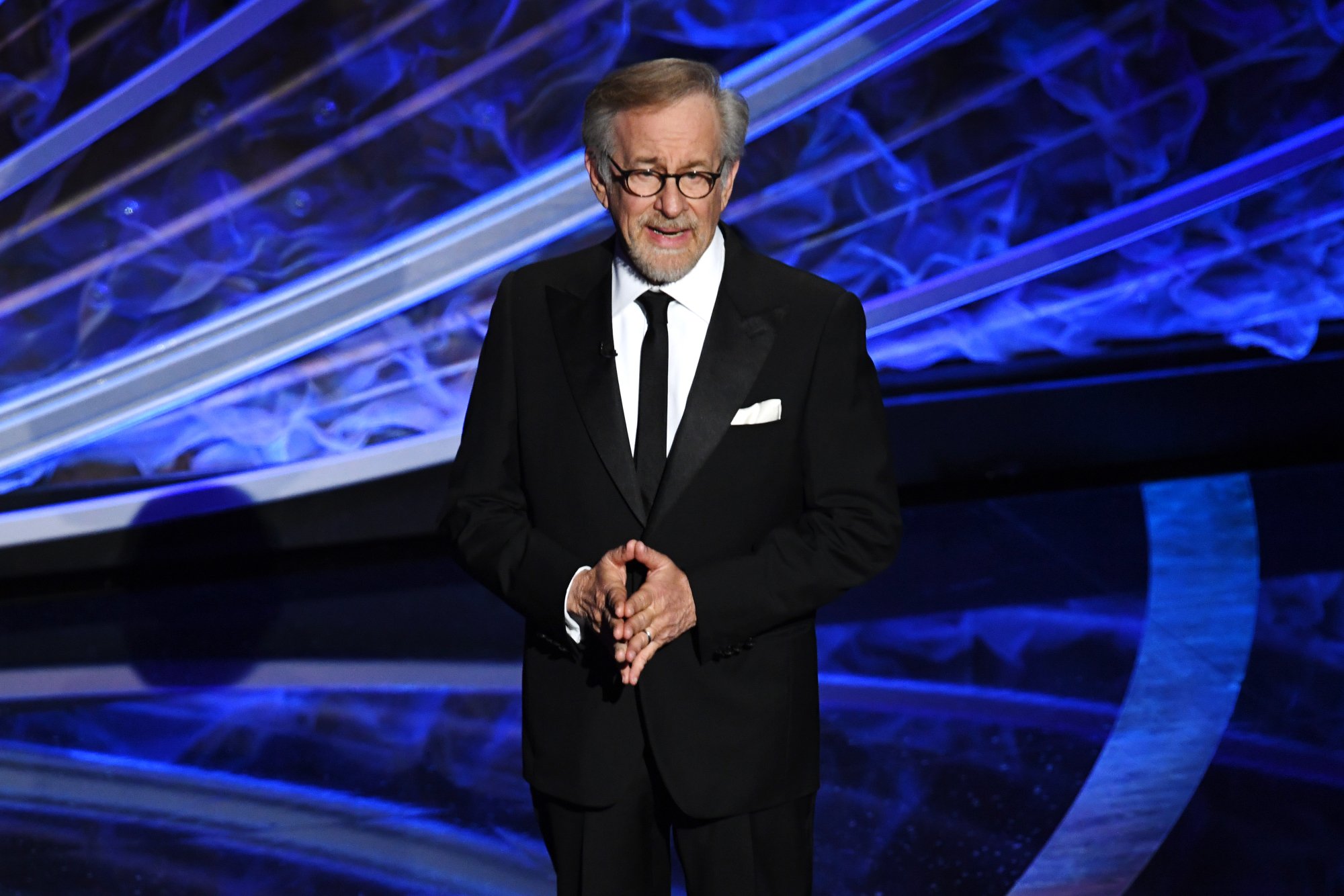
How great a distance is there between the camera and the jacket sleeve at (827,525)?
4.23 feet

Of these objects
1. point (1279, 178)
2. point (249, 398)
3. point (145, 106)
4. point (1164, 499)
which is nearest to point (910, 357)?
point (1164, 499)

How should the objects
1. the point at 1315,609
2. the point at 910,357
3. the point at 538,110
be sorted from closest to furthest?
the point at 1315,609 < the point at 538,110 < the point at 910,357

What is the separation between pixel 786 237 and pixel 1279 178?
1890mm

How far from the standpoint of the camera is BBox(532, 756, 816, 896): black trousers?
53.7 inches

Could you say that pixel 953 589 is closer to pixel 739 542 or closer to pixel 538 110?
pixel 538 110

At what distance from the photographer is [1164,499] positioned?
5105 mm

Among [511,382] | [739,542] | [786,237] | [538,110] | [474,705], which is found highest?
[538,110]

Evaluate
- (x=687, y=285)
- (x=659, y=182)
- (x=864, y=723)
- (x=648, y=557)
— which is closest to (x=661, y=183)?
(x=659, y=182)

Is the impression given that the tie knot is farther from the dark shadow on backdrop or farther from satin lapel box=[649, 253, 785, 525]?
the dark shadow on backdrop

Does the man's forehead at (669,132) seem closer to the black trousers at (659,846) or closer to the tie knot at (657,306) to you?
the tie knot at (657,306)

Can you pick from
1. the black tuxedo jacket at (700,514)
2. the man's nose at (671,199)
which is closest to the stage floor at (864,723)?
Result: the black tuxedo jacket at (700,514)

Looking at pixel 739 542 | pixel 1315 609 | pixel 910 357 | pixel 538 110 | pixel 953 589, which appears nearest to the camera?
pixel 739 542

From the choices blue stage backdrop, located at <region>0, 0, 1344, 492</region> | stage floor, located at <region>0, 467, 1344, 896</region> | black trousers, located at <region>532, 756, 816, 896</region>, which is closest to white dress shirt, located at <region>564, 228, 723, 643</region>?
black trousers, located at <region>532, 756, 816, 896</region>

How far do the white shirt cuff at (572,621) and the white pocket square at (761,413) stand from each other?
204mm
